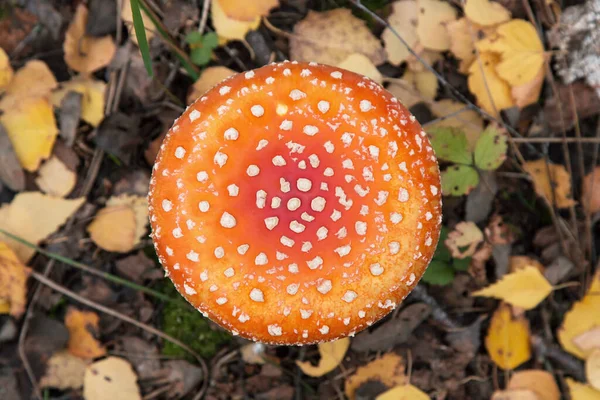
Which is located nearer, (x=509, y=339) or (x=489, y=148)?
(x=489, y=148)

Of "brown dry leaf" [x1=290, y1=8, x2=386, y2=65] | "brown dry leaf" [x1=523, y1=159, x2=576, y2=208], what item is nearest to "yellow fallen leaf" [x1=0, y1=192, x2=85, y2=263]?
"brown dry leaf" [x1=290, y1=8, x2=386, y2=65]

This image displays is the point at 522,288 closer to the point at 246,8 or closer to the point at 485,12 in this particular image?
the point at 485,12

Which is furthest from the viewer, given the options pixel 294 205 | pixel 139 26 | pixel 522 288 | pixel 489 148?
pixel 522 288

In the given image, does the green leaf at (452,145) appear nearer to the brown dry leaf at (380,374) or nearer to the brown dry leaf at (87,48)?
the brown dry leaf at (380,374)

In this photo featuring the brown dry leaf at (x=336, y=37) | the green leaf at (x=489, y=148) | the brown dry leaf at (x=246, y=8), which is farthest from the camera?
the brown dry leaf at (x=336, y=37)

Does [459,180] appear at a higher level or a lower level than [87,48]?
lower

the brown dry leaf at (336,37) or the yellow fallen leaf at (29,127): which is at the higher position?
the brown dry leaf at (336,37)

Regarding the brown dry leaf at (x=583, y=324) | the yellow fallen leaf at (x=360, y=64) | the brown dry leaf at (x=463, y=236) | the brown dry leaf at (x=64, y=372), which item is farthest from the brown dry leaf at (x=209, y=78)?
the brown dry leaf at (x=583, y=324)

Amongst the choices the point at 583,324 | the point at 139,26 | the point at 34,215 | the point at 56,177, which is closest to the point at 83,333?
the point at 34,215
